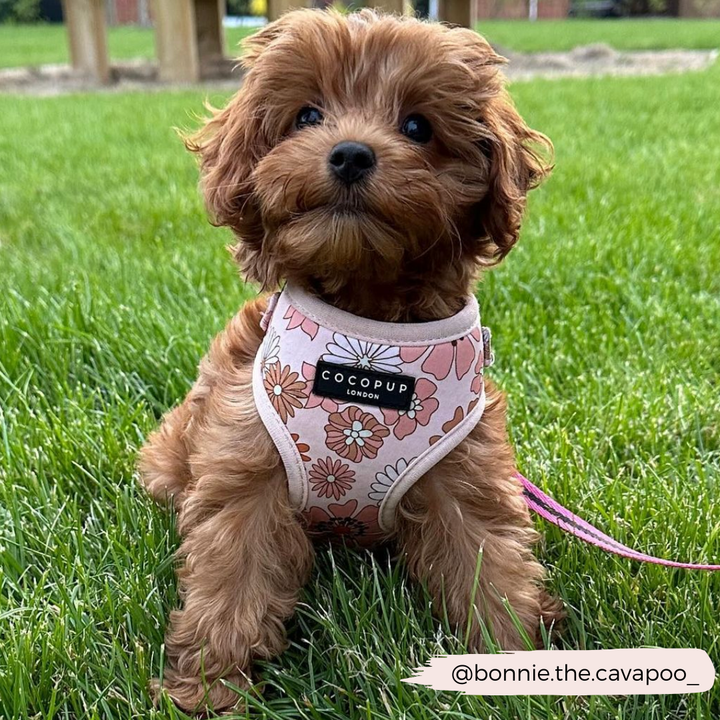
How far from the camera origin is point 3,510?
2.45 metres

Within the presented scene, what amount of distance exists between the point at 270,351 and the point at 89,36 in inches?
565

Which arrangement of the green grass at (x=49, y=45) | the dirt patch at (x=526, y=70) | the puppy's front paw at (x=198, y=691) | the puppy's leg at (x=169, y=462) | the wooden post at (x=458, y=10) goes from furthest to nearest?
1. the green grass at (x=49, y=45)
2. the dirt patch at (x=526, y=70)
3. the wooden post at (x=458, y=10)
4. the puppy's leg at (x=169, y=462)
5. the puppy's front paw at (x=198, y=691)

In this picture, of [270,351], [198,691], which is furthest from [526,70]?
[198,691]

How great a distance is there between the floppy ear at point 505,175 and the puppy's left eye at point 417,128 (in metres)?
0.13

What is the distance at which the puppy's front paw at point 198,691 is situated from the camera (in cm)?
192

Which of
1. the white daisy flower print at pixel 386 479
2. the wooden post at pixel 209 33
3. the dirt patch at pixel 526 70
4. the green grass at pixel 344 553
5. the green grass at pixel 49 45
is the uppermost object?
the white daisy flower print at pixel 386 479

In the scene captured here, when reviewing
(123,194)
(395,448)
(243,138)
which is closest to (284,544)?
(395,448)

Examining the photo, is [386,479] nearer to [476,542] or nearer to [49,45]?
[476,542]

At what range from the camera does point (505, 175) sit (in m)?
1.96

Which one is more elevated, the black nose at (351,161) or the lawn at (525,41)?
the black nose at (351,161)

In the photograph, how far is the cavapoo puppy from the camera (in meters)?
1.86

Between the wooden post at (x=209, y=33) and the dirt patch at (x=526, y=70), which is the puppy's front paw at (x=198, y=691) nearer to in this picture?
the dirt patch at (x=526, y=70)

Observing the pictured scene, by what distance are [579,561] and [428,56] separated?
1319 mm

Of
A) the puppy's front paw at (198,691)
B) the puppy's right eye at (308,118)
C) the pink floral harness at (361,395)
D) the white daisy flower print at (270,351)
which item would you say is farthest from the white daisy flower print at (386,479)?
the puppy's right eye at (308,118)
